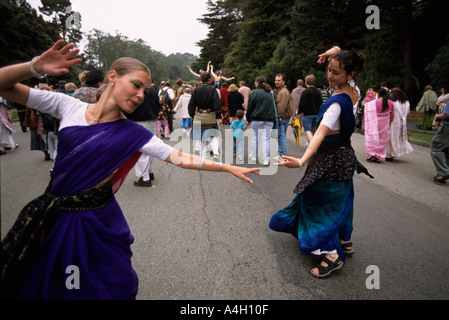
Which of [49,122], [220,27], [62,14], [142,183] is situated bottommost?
[142,183]

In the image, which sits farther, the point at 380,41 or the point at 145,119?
the point at 380,41

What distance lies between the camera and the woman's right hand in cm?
144

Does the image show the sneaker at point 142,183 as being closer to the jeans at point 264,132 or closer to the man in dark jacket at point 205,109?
the man in dark jacket at point 205,109

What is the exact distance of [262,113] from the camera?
268 inches

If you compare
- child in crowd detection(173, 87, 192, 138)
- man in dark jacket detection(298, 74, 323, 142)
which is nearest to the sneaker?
child in crowd detection(173, 87, 192, 138)

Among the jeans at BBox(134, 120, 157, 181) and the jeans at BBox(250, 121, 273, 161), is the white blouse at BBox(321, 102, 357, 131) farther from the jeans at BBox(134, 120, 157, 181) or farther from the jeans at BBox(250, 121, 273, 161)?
the jeans at BBox(250, 121, 273, 161)

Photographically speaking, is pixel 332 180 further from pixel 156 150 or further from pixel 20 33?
pixel 20 33

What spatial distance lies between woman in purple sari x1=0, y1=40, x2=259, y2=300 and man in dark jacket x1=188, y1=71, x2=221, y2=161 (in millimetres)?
5225

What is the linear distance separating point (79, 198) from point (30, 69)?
27.3 inches

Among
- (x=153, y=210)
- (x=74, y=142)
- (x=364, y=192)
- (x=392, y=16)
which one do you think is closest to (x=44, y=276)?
(x=74, y=142)

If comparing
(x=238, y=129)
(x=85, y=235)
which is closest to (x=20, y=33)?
(x=85, y=235)

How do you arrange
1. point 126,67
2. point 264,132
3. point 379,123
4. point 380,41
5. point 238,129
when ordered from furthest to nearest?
1. point 380,41
2. point 238,129
3. point 379,123
4. point 264,132
5. point 126,67

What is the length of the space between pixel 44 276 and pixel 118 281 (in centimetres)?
37

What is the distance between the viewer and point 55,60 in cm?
149
